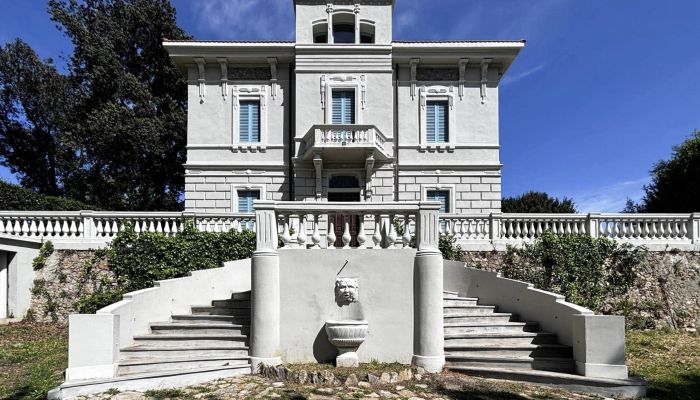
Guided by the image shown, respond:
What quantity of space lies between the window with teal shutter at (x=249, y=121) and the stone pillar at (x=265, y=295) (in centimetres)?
999

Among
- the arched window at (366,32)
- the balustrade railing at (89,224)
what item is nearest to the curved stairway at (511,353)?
the balustrade railing at (89,224)

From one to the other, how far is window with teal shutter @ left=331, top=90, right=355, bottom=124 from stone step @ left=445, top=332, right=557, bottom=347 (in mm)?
10330

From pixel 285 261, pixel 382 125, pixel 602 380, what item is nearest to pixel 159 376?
pixel 285 261

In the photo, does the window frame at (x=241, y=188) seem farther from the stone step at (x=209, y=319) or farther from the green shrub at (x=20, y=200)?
the stone step at (x=209, y=319)

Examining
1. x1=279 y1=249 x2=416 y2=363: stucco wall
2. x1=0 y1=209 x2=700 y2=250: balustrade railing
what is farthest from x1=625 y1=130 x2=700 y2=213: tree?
x1=279 y1=249 x2=416 y2=363: stucco wall

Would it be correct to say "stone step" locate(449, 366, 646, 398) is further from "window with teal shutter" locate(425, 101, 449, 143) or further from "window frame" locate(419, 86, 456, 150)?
"window with teal shutter" locate(425, 101, 449, 143)

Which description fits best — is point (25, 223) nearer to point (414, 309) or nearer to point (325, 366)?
point (325, 366)

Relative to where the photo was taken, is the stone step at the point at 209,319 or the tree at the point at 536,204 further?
the tree at the point at 536,204

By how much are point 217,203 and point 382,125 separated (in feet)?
24.2

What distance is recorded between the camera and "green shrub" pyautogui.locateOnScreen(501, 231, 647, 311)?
11016mm

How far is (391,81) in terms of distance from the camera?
1553cm

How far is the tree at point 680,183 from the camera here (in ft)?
65.9

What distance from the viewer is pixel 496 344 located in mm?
7164

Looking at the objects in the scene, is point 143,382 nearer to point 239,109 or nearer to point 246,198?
point 246,198
